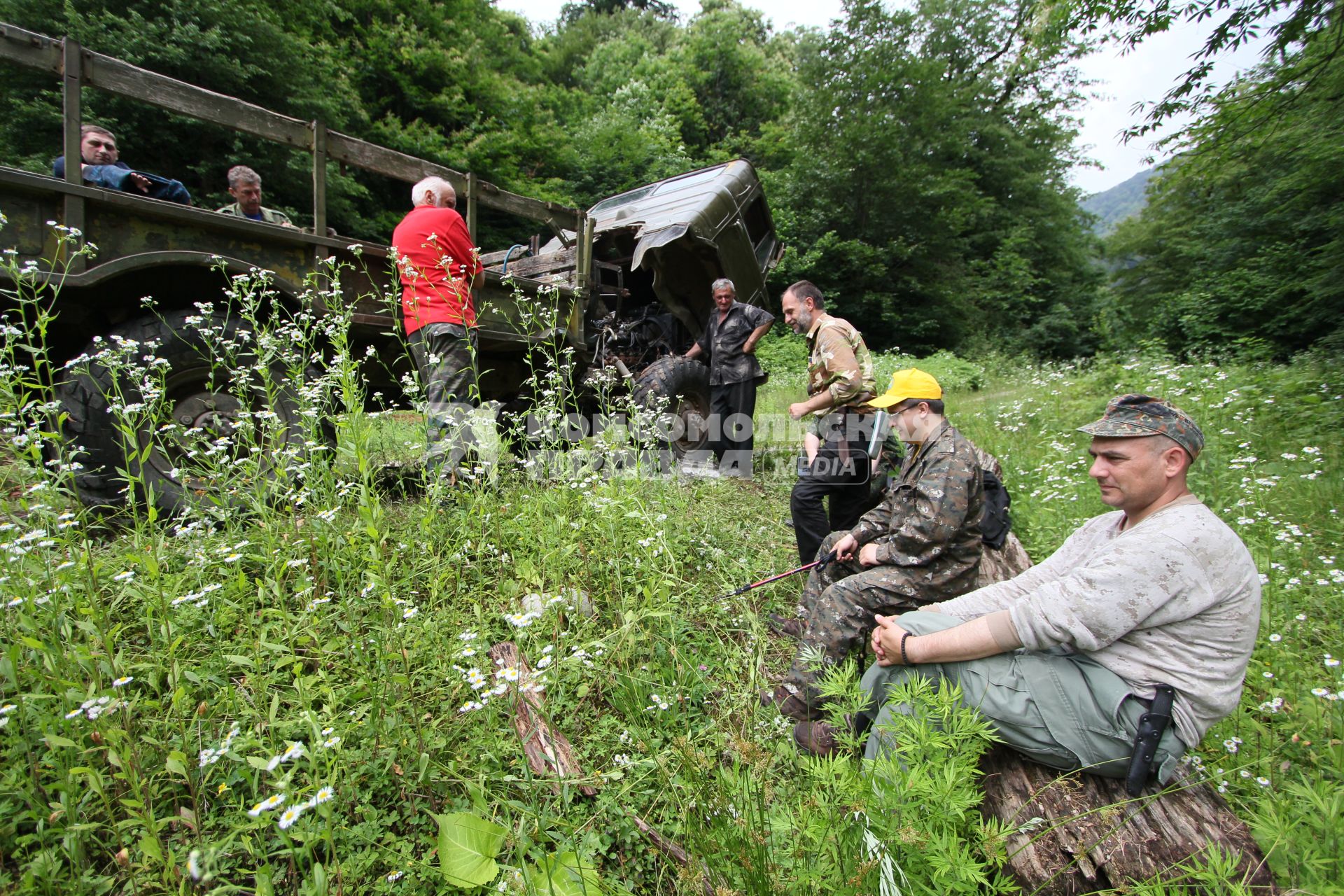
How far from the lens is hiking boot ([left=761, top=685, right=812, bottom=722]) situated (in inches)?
97.1

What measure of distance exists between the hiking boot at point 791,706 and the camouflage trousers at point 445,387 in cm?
172

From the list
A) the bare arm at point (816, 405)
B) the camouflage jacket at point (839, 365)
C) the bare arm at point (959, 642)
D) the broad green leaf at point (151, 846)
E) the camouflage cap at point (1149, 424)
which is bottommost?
the broad green leaf at point (151, 846)

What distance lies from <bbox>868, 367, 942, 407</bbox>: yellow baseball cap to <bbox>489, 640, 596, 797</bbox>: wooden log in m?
2.03

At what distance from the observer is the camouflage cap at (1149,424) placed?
1.82 metres

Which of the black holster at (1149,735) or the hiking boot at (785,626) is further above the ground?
the black holster at (1149,735)

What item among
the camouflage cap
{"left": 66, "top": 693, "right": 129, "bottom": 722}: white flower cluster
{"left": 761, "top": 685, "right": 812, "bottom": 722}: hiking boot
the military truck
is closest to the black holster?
the camouflage cap

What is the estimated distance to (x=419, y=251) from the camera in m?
3.57

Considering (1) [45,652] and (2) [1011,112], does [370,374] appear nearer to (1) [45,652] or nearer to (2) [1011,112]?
(1) [45,652]

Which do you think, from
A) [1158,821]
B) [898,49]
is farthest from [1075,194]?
[1158,821]

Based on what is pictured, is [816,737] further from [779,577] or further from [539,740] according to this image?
[539,740]

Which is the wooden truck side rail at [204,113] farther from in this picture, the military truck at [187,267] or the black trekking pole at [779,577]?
the black trekking pole at [779,577]

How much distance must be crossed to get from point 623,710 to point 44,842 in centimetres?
150

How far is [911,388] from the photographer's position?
2955mm

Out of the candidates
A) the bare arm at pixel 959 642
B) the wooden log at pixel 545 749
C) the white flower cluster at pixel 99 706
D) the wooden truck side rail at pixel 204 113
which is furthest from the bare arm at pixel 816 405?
the white flower cluster at pixel 99 706
